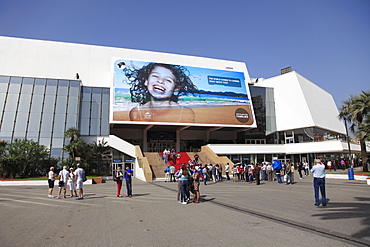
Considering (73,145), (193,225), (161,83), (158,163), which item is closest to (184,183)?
(193,225)

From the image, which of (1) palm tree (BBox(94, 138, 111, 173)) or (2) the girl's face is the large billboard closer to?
(2) the girl's face

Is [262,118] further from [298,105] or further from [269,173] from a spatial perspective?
[269,173]

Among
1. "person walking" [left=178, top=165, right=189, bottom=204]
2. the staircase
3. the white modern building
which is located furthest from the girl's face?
"person walking" [left=178, top=165, right=189, bottom=204]

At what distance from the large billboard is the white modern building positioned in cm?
14

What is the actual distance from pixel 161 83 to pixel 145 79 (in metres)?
2.19

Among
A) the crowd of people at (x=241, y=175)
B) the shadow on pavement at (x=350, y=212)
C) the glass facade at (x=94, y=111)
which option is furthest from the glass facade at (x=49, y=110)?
the shadow on pavement at (x=350, y=212)

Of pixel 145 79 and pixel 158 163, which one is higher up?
pixel 145 79

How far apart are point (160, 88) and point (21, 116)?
16.8 metres

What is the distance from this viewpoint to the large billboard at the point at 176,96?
33688 millimetres

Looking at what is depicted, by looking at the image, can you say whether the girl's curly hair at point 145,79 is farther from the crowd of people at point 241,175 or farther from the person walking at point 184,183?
the person walking at point 184,183

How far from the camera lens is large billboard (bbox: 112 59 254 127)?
3369 centimetres

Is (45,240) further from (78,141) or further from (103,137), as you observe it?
(103,137)

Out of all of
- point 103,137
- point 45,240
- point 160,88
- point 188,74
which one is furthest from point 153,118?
point 45,240

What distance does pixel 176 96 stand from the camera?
117 ft
